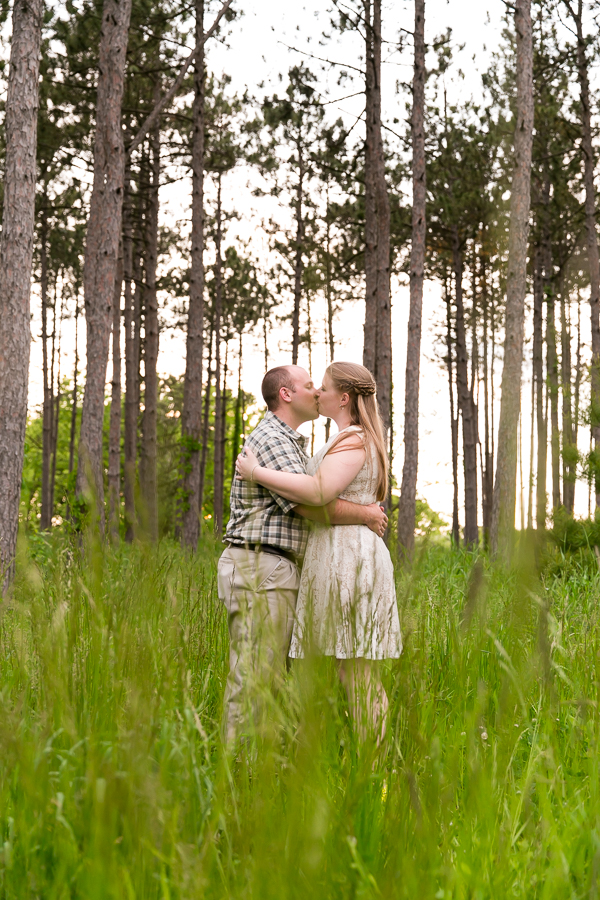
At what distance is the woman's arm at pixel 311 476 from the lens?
2.67m

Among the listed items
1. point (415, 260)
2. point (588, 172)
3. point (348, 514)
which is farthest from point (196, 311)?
point (348, 514)

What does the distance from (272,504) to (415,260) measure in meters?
10.3

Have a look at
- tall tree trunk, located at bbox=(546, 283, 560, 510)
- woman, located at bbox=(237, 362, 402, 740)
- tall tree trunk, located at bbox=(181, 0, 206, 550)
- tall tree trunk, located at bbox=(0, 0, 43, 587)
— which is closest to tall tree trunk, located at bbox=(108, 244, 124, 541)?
tall tree trunk, located at bbox=(181, 0, 206, 550)

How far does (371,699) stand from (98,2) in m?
13.8

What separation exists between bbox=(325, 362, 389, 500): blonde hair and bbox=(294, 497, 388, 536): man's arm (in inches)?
3.8

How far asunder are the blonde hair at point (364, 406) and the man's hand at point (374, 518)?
6 centimetres

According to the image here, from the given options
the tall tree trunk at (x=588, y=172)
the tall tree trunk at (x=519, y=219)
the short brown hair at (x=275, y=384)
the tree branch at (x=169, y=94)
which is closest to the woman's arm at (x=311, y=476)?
the short brown hair at (x=275, y=384)

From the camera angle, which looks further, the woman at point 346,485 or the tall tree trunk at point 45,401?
the tall tree trunk at point 45,401

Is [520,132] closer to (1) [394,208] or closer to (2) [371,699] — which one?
(1) [394,208]

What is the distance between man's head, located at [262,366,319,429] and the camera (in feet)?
10.3

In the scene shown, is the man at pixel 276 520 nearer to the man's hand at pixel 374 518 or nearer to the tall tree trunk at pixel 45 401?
the man's hand at pixel 374 518

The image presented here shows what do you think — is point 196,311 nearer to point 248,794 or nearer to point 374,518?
point 374,518

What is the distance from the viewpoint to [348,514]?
291cm

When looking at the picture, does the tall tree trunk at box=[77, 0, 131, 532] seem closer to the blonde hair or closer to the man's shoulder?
the man's shoulder
